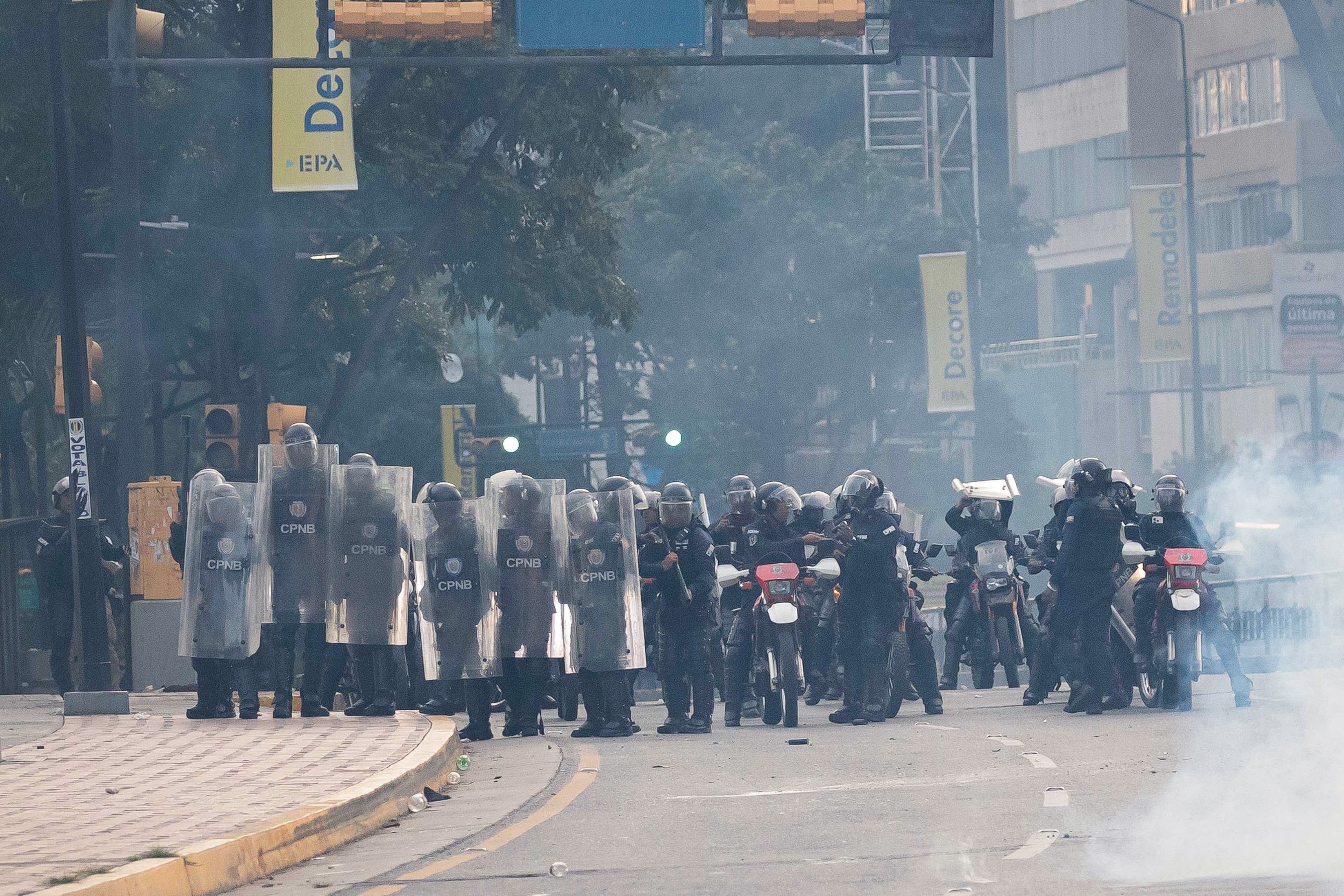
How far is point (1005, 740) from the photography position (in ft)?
46.8

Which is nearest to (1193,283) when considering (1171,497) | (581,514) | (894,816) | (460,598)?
(1171,497)

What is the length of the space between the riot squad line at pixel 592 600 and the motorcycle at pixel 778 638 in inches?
0.7

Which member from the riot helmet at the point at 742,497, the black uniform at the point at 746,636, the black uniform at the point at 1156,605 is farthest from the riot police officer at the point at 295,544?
the black uniform at the point at 1156,605

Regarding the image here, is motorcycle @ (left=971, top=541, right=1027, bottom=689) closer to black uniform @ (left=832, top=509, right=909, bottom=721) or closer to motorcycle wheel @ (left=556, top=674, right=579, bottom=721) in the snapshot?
black uniform @ (left=832, top=509, right=909, bottom=721)

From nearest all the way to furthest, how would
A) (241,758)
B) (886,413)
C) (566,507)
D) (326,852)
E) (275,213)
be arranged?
(326,852) → (241,758) → (566,507) → (275,213) → (886,413)

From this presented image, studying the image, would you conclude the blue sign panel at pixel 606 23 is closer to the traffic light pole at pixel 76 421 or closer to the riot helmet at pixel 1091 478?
the traffic light pole at pixel 76 421

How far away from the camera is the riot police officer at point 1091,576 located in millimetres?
16500

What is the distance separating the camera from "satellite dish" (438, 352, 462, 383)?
40.8 metres

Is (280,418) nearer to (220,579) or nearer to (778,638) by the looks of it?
(220,579)

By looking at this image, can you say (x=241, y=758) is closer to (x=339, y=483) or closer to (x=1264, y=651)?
(x=339, y=483)

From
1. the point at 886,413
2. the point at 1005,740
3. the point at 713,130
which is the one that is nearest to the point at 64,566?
the point at 1005,740

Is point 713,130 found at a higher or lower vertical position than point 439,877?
higher

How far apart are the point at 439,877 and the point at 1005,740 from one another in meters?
6.04

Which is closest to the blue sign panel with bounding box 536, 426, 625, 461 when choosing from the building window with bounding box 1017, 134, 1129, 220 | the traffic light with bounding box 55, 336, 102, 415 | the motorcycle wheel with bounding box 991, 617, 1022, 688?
the traffic light with bounding box 55, 336, 102, 415
